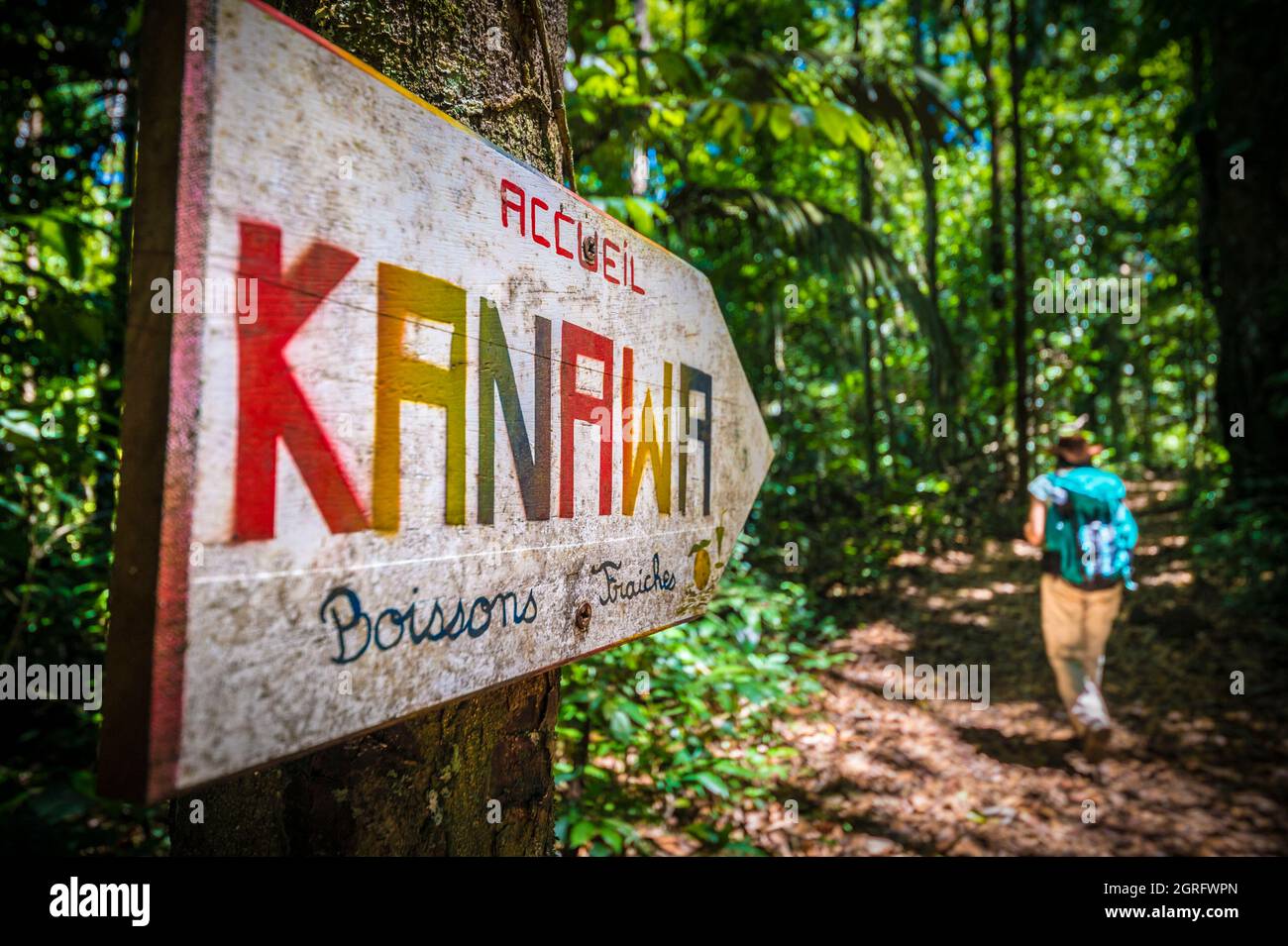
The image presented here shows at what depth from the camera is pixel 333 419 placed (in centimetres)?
58

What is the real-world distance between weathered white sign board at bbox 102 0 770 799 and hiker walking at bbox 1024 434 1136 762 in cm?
373

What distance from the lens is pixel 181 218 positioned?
0.49 metres

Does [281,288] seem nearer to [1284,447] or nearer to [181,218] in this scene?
[181,218]

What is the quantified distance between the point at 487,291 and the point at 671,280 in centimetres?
43

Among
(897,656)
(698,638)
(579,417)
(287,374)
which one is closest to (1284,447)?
(897,656)

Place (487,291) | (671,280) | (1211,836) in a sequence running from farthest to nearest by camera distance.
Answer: (1211,836)
(671,280)
(487,291)

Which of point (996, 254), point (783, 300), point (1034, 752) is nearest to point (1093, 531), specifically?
point (1034, 752)

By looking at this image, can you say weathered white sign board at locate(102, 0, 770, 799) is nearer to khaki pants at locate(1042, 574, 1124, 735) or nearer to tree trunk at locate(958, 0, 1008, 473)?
khaki pants at locate(1042, 574, 1124, 735)

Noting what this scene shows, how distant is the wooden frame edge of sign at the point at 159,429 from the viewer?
1.53 ft

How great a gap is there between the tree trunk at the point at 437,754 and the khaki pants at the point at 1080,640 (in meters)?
3.76

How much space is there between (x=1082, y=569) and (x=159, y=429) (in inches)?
169

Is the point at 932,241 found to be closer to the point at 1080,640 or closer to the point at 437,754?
the point at 1080,640

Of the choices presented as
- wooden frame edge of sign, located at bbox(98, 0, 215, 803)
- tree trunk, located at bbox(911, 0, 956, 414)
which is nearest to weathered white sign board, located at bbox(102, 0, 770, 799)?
wooden frame edge of sign, located at bbox(98, 0, 215, 803)

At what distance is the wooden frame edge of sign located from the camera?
466 mm
